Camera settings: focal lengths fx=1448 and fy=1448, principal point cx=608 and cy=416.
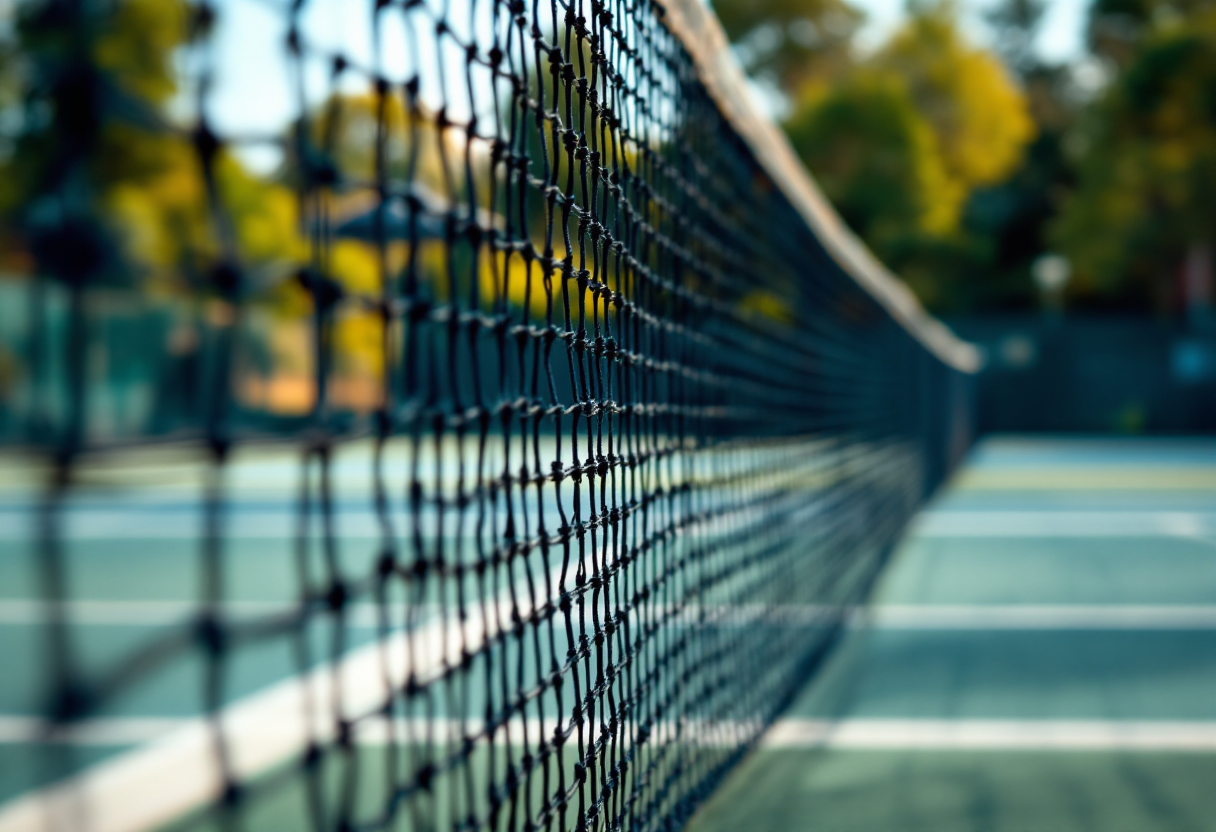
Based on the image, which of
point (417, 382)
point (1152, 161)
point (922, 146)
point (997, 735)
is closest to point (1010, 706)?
point (997, 735)

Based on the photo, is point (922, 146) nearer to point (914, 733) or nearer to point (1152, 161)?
point (1152, 161)

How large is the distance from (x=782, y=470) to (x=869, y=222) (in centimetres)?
2825

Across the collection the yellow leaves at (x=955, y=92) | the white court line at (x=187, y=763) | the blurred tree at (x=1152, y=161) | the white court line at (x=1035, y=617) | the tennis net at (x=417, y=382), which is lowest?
the white court line at (x=1035, y=617)

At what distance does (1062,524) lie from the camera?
9.49 metres

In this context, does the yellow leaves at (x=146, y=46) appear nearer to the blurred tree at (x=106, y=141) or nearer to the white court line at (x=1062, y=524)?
the blurred tree at (x=106, y=141)

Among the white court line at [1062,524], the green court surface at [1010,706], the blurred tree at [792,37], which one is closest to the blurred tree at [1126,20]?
the blurred tree at [792,37]

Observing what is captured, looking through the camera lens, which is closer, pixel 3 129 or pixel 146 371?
pixel 3 129

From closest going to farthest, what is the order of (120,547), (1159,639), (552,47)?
(552,47) → (1159,639) → (120,547)

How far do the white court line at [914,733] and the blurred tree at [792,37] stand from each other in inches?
1321

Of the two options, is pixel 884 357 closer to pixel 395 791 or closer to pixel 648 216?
pixel 648 216

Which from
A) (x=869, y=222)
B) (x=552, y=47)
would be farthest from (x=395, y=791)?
(x=869, y=222)

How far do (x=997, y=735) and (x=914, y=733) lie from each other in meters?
0.20

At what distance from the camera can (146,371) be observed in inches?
59.2

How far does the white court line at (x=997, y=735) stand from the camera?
350cm
